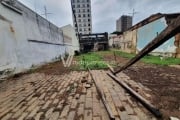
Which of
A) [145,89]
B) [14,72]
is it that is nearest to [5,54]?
[14,72]

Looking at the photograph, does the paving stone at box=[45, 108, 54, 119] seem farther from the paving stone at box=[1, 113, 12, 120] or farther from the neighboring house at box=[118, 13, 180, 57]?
the neighboring house at box=[118, 13, 180, 57]

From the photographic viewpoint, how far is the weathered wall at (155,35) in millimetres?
10545

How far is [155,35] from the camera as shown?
1241cm

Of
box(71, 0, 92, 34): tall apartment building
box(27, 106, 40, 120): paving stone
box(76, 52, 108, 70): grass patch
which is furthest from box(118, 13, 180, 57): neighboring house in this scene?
box(71, 0, 92, 34): tall apartment building

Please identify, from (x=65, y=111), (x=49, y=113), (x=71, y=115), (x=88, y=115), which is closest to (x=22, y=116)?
(x=49, y=113)

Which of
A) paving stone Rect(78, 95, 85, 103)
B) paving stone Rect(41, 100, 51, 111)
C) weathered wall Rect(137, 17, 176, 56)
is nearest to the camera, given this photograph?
paving stone Rect(41, 100, 51, 111)

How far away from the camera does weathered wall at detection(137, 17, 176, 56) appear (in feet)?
34.6

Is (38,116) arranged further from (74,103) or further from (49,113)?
(74,103)

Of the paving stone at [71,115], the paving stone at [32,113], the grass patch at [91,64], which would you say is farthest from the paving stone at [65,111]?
the grass patch at [91,64]

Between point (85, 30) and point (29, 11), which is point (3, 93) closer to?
point (29, 11)

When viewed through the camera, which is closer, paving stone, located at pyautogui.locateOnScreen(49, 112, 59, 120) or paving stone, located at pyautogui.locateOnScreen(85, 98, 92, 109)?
paving stone, located at pyautogui.locateOnScreen(49, 112, 59, 120)

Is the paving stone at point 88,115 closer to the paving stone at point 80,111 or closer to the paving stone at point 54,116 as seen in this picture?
the paving stone at point 80,111

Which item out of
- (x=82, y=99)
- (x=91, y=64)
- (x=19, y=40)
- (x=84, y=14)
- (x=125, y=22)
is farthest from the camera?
(x=84, y=14)

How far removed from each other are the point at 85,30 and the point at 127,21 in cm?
2445
